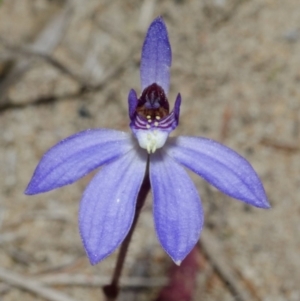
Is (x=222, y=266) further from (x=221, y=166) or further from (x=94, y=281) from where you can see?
(x=221, y=166)

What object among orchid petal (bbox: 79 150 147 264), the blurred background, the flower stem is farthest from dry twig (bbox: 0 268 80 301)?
orchid petal (bbox: 79 150 147 264)

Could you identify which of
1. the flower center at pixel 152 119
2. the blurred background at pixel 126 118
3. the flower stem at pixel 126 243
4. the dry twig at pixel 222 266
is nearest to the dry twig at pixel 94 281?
the blurred background at pixel 126 118

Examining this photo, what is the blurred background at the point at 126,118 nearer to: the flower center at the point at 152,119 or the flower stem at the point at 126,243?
the flower stem at the point at 126,243

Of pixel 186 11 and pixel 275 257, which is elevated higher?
pixel 186 11

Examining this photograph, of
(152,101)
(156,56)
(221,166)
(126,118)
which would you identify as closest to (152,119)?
(152,101)

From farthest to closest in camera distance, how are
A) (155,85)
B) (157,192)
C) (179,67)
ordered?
(179,67) < (155,85) < (157,192)

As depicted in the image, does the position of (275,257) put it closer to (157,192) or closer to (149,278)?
(149,278)

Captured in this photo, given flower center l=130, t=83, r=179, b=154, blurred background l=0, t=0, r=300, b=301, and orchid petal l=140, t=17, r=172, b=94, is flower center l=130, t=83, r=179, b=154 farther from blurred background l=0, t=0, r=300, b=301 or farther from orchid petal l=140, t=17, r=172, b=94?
blurred background l=0, t=0, r=300, b=301

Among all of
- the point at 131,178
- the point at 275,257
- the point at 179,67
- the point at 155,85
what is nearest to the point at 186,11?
the point at 179,67
